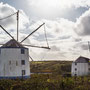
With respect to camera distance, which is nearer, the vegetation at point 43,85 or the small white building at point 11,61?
the vegetation at point 43,85

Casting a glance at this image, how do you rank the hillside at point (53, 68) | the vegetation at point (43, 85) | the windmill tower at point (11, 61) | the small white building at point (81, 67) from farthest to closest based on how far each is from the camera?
the hillside at point (53, 68)
the small white building at point (81, 67)
the windmill tower at point (11, 61)
the vegetation at point (43, 85)

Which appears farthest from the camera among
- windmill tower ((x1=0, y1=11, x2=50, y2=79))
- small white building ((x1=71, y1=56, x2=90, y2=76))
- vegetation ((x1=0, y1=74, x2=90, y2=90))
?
small white building ((x1=71, y1=56, x2=90, y2=76))

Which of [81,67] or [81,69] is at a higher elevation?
[81,67]

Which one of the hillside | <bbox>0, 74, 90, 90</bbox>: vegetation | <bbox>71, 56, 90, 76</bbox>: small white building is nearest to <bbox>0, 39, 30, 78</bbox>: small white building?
<bbox>0, 74, 90, 90</bbox>: vegetation

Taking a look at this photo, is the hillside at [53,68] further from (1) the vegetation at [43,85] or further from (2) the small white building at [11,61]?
(1) the vegetation at [43,85]

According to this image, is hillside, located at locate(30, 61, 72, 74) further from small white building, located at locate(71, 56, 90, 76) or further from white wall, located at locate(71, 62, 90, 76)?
white wall, located at locate(71, 62, 90, 76)

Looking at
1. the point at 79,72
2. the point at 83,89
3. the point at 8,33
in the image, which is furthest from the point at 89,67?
the point at 83,89

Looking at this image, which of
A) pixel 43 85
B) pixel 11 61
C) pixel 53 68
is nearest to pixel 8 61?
pixel 11 61

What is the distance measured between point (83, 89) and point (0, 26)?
30.8 metres

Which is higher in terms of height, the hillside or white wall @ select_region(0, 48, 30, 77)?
white wall @ select_region(0, 48, 30, 77)

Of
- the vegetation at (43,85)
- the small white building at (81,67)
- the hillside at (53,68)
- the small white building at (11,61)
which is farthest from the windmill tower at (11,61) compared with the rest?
the hillside at (53,68)

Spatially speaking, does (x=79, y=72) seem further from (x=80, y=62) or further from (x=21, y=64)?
(x=21, y=64)

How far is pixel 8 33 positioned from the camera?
175 ft

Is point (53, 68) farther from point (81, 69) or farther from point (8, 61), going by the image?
point (8, 61)
